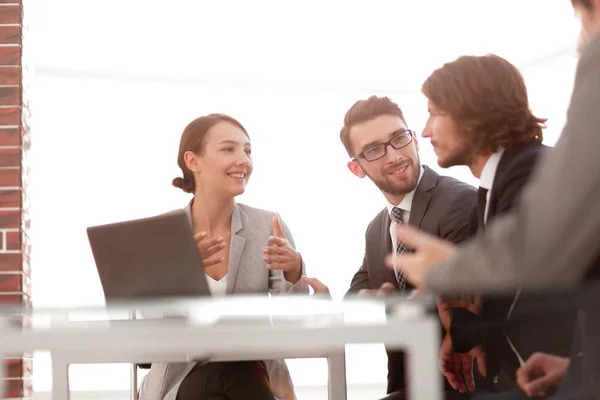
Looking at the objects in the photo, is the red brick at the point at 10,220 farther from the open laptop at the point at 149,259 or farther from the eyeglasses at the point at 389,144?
the eyeglasses at the point at 389,144

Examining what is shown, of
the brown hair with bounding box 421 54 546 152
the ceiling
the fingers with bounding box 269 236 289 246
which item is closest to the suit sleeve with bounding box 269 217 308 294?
the fingers with bounding box 269 236 289 246

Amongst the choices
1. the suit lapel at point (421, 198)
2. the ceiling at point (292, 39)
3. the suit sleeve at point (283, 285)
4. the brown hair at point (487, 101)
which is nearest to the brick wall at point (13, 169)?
the suit sleeve at point (283, 285)

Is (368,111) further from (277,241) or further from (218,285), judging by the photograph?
(218,285)

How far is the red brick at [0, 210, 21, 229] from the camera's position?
297 cm

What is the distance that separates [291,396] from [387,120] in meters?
1.04

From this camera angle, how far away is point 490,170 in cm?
205

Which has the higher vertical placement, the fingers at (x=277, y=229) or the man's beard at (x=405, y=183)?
the man's beard at (x=405, y=183)

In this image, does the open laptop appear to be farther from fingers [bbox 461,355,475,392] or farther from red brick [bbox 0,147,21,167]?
red brick [bbox 0,147,21,167]

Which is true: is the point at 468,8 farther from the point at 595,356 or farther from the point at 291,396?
the point at 595,356

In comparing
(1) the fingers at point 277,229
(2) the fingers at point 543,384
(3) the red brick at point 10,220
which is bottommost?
(2) the fingers at point 543,384

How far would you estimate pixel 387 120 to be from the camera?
2877 mm

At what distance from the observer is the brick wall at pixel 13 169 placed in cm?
293

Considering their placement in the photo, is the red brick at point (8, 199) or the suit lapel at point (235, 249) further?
the red brick at point (8, 199)

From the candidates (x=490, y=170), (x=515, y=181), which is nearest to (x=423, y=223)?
(x=490, y=170)
